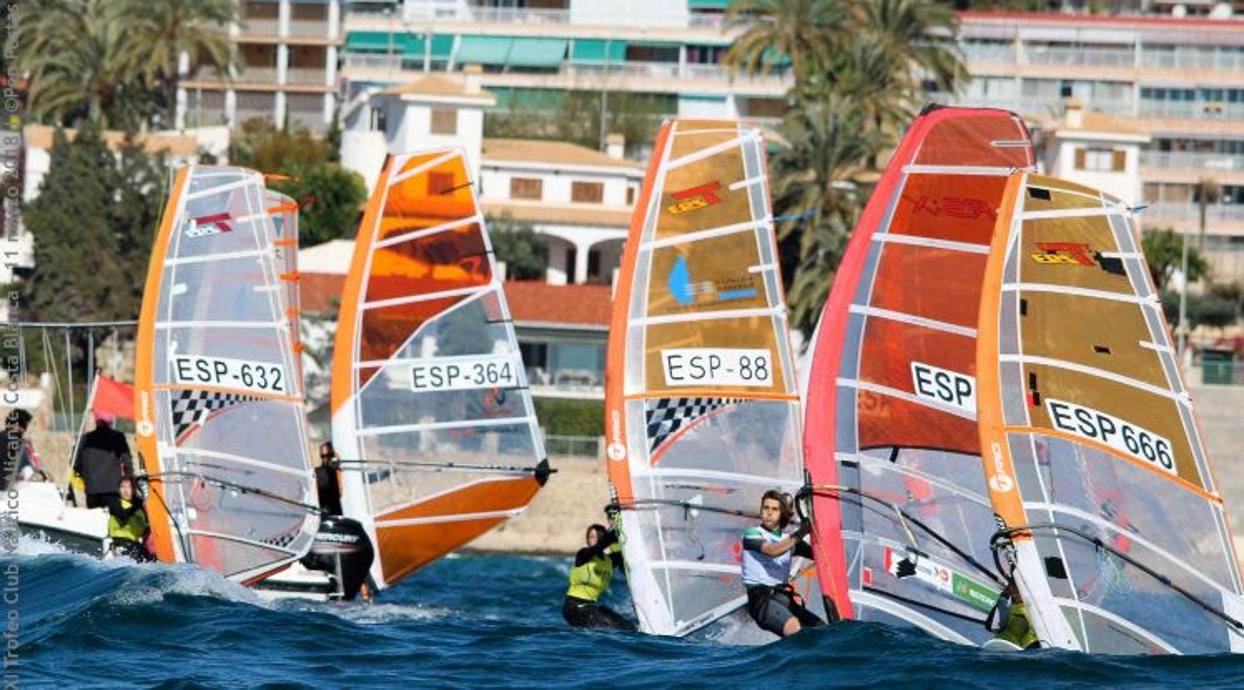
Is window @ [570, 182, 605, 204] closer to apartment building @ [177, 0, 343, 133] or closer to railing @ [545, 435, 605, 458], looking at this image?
railing @ [545, 435, 605, 458]

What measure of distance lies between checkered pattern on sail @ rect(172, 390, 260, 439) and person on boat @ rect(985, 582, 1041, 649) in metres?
8.85

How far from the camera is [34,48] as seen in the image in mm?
72625

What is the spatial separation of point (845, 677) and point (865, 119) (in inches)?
1677

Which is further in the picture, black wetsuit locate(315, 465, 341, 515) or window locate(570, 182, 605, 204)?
window locate(570, 182, 605, 204)

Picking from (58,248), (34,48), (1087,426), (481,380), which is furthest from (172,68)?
Answer: (1087,426)

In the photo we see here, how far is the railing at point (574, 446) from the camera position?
4622cm

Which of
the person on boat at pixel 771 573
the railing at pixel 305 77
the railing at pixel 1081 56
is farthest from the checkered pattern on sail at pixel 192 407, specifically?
the railing at pixel 305 77

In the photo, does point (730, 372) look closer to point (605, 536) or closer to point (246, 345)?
point (605, 536)

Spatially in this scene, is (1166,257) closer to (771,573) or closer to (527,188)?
(527,188)

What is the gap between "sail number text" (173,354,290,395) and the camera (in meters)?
24.2

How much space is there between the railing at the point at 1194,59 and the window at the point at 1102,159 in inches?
570

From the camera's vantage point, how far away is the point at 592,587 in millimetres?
22109

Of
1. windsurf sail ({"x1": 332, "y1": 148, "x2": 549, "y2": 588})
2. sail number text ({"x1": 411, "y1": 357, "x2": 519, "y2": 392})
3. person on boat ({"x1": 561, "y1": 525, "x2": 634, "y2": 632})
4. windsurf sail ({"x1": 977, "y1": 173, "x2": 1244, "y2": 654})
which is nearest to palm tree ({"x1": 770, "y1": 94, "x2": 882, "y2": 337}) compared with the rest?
windsurf sail ({"x1": 332, "y1": 148, "x2": 549, "y2": 588})

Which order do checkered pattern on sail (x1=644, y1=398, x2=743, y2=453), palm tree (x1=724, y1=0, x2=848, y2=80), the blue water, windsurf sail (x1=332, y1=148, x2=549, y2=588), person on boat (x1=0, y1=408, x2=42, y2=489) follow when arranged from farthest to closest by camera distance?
palm tree (x1=724, y1=0, x2=848, y2=80) < windsurf sail (x1=332, y1=148, x2=549, y2=588) < person on boat (x1=0, y1=408, x2=42, y2=489) < checkered pattern on sail (x1=644, y1=398, x2=743, y2=453) < the blue water
